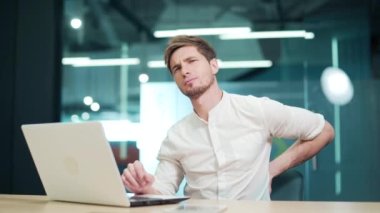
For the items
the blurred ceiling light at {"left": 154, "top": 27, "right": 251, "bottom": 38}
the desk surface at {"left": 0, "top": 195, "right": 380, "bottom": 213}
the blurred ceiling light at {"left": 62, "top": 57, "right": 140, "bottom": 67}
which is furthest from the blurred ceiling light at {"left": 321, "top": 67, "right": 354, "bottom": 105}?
the desk surface at {"left": 0, "top": 195, "right": 380, "bottom": 213}

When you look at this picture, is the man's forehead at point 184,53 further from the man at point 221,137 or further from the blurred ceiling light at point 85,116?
the blurred ceiling light at point 85,116

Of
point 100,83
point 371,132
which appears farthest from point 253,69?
point 100,83

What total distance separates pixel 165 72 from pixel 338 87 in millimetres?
1315

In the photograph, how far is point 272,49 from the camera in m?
3.51

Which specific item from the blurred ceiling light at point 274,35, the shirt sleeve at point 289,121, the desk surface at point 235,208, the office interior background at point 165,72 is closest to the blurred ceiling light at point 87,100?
the office interior background at point 165,72

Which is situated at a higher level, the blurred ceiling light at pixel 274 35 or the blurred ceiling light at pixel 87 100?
the blurred ceiling light at pixel 274 35

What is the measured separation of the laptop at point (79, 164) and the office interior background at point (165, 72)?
1921 millimetres

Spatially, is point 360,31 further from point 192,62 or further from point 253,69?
point 192,62

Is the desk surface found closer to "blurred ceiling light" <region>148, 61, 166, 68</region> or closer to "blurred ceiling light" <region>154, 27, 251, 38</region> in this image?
"blurred ceiling light" <region>148, 61, 166, 68</region>

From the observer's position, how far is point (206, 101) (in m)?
1.92

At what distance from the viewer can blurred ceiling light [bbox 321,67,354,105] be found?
3359 millimetres

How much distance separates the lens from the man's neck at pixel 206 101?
1.91 metres

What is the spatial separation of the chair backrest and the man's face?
18.7 inches

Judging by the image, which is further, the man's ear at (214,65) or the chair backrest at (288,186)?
the man's ear at (214,65)
